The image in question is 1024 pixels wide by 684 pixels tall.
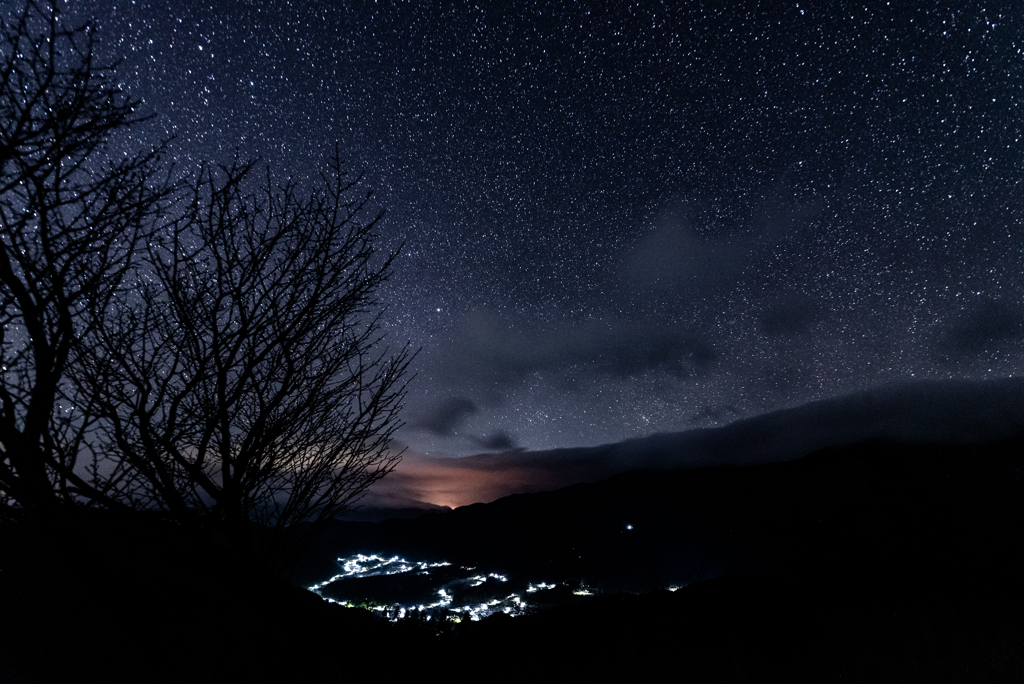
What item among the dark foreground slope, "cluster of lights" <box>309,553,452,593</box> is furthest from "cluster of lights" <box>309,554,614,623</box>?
the dark foreground slope

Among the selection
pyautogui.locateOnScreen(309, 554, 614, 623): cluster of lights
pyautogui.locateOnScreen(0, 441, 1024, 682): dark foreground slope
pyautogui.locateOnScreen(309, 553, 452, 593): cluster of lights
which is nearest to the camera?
pyautogui.locateOnScreen(0, 441, 1024, 682): dark foreground slope

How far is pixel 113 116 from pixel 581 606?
83.4ft

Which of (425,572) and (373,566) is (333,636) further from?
(373,566)

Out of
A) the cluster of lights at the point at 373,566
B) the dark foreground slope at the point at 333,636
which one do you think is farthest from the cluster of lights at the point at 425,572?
the dark foreground slope at the point at 333,636

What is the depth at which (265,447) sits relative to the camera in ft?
14.8

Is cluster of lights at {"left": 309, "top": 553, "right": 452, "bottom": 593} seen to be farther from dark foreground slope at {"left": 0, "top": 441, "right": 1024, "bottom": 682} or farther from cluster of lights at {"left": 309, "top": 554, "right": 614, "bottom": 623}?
dark foreground slope at {"left": 0, "top": 441, "right": 1024, "bottom": 682}

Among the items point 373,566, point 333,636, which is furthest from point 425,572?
point 333,636

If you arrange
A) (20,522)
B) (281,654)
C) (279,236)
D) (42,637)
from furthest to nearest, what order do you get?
(42,637)
(281,654)
(279,236)
(20,522)

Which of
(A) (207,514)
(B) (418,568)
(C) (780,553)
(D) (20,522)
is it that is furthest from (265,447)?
(C) (780,553)

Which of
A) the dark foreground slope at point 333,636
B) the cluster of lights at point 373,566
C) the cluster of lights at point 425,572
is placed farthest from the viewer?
the cluster of lights at point 373,566

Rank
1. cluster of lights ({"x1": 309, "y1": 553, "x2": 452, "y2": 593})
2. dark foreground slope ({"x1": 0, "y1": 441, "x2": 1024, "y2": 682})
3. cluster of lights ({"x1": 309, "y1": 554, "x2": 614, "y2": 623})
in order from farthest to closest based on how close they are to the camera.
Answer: cluster of lights ({"x1": 309, "y1": 553, "x2": 452, "y2": 593}) → cluster of lights ({"x1": 309, "y1": 554, "x2": 614, "y2": 623}) → dark foreground slope ({"x1": 0, "y1": 441, "x2": 1024, "y2": 682})

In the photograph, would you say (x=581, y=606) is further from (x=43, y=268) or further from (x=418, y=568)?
(x=418, y=568)

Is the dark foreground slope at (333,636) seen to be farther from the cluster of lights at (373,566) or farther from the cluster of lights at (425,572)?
the cluster of lights at (373,566)

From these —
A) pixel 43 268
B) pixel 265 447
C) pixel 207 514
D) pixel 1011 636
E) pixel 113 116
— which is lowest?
pixel 1011 636
